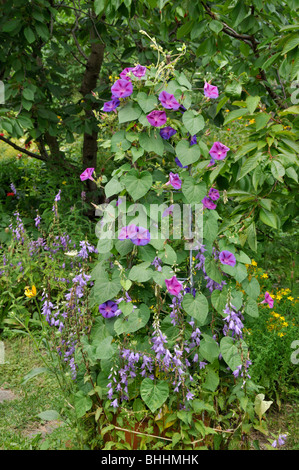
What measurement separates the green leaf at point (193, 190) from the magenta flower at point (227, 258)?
0.79 ft

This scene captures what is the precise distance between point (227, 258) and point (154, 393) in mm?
620

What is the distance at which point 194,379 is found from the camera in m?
2.14

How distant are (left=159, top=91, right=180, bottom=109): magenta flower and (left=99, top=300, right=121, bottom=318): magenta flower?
83 cm

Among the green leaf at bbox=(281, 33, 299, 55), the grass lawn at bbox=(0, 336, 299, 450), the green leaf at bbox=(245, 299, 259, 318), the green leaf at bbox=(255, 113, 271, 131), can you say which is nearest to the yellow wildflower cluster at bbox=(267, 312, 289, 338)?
the grass lawn at bbox=(0, 336, 299, 450)

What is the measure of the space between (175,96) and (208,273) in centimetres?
74

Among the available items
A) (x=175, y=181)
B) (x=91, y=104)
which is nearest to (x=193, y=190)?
(x=175, y=181)

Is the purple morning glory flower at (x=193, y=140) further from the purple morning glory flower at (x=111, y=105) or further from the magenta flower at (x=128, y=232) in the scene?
the magenta flower at (x=128, y=232)

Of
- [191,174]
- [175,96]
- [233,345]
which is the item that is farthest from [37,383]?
[175,96]

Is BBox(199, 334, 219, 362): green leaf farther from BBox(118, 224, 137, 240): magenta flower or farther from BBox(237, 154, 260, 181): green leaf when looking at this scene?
BBox(237, 154, 260, 181): green leaf

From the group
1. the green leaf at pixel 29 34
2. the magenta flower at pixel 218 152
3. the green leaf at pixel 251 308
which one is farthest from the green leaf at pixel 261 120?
the green leaf at pixel 29 34

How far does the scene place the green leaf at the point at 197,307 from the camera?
1.98 metres

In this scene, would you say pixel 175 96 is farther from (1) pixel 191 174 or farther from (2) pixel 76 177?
(2) pixel 76 177

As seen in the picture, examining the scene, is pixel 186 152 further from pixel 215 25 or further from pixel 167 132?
pixel 215 25

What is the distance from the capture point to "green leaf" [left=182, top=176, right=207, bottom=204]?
6.63 feet
